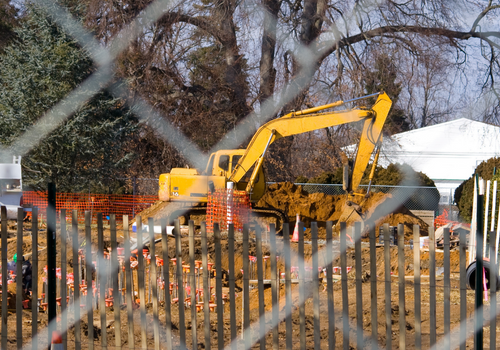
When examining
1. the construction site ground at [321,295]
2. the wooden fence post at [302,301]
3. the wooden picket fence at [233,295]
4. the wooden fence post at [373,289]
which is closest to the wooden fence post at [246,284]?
the wooden picket fence at [233,295]

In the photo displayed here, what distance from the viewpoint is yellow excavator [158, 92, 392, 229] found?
48.9 feet

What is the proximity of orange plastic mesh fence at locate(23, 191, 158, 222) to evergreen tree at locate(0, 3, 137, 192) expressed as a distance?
0.39 m

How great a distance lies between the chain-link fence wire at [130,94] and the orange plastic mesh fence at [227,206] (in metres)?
6.73

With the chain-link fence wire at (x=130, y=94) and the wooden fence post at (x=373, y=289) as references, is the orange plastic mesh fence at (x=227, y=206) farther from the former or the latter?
the wooden fence post at (x=373, y=289)

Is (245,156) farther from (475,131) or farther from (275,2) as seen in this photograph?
(475,131)

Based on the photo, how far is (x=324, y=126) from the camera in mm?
15516

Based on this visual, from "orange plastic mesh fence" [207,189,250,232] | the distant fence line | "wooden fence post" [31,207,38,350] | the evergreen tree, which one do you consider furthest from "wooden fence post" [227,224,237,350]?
the evergreen tree

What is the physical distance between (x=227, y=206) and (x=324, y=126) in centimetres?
352

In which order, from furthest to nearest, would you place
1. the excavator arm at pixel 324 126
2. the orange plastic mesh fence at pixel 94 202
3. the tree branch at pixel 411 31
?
the tree branch at pixel 411 31, the orange plastic mesh fence at pixel 94 202, the excavator arm at pixel 324 126

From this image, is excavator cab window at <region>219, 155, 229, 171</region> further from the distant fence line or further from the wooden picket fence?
the wooden picket fence

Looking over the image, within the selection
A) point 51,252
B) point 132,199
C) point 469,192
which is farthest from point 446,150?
point 51,252

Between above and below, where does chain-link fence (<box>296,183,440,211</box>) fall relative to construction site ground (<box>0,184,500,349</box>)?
above

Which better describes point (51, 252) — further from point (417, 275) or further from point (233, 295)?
point (417, 275)

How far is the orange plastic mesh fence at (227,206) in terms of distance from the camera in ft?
53.7
